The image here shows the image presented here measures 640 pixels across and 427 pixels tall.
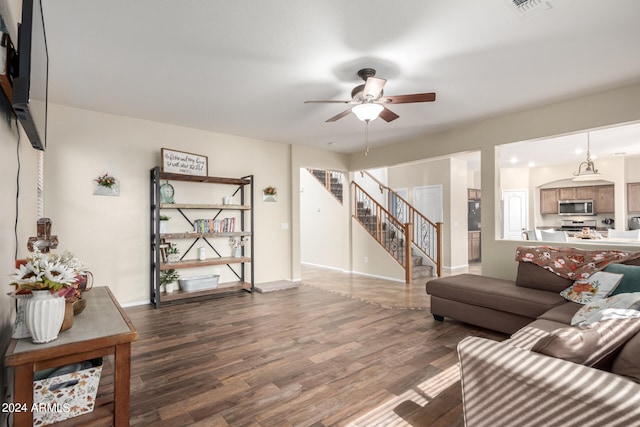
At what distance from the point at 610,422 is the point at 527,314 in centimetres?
222

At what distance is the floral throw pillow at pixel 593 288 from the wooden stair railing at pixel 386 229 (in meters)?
3.16

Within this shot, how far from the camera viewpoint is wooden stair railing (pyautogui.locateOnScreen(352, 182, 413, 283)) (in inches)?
252

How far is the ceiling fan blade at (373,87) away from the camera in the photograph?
9.49ft

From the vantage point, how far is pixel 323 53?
9.25 feet

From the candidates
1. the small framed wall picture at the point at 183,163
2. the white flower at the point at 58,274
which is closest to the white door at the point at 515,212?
the small framed wall picture at the point at 183,163

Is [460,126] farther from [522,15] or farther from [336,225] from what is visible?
[336,225]

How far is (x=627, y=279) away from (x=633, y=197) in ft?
22.4

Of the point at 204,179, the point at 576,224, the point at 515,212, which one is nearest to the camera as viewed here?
the point at 204,179

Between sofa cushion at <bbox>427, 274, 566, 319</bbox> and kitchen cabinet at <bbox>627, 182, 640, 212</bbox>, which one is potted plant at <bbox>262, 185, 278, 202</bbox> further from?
kitchen cabinet at <bbox>627, 182, 640, 212</bbox>

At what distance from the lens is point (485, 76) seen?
10.8ft

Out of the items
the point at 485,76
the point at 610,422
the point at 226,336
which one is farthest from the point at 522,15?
the point at 226,336

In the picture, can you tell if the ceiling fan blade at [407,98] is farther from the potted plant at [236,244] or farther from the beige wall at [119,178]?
the potted plant at [236,244]

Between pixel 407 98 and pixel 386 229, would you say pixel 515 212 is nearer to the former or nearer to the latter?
pixel 386 229

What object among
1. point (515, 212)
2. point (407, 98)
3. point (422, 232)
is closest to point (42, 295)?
point (407, 98)
